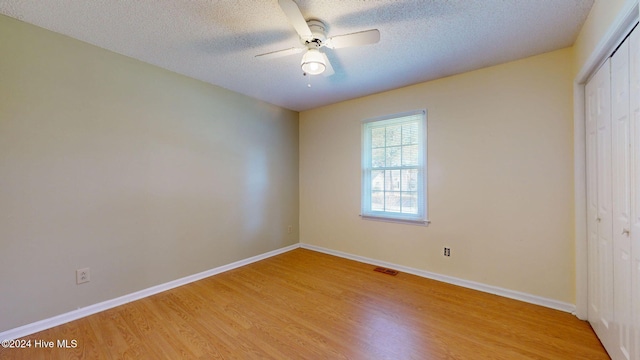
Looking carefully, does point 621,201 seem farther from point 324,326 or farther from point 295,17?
point 295,17

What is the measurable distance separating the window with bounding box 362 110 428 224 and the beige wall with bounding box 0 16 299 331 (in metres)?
1.77

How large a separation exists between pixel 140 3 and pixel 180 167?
1.61 metres

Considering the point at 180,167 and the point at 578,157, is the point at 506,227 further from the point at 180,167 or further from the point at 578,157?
the point at 180,167

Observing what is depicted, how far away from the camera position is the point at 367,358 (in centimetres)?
170

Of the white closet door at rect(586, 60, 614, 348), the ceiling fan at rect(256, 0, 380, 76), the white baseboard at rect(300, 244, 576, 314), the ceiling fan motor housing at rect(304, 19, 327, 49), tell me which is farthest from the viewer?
the white baseboard at rect(300, 244, 576, 314)

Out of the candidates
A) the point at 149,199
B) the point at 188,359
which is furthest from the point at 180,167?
the point at 188,359

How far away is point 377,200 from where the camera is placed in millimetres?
3613

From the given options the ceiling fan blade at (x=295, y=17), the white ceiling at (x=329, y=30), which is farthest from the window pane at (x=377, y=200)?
the ceiling fan blade at (x=295, y=17)

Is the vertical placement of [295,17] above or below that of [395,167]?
above

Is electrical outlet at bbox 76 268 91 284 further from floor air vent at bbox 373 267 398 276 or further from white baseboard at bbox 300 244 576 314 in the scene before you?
floor air vent at bbox 373 267 398 276

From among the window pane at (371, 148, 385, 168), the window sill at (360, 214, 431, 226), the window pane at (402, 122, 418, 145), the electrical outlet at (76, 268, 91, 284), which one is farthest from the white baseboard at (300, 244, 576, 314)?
the electrical outlet at (76, 268, 91, 284)

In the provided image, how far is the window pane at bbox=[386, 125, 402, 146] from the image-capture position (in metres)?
3.39

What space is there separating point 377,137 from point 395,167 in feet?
1.72

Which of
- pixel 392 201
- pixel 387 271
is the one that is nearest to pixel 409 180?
pixel 392 201
